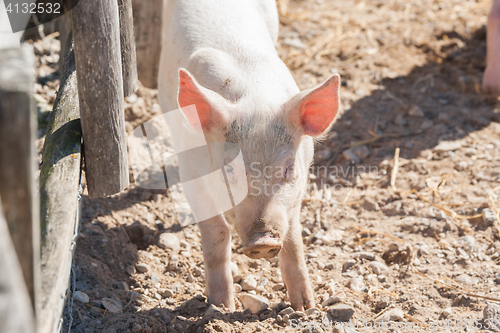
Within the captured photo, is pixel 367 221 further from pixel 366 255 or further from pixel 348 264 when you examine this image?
pixel 348 264

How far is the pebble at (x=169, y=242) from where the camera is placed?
361 centimetres

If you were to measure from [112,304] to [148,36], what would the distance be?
307cm

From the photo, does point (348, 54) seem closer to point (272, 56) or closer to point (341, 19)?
point (341, 19)

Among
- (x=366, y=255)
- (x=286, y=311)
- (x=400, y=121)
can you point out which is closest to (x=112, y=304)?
(x=286, y=311)

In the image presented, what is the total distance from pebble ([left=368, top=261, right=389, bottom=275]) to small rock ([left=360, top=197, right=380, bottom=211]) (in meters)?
0.73

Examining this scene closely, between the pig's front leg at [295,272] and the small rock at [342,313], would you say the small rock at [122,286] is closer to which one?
the pig's front leg at [295,272]

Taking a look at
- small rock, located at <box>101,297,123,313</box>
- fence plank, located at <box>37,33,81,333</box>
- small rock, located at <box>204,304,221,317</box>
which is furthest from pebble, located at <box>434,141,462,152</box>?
fence plank, located at <box>37,33,81,333</box>

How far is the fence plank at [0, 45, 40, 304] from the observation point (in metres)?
1.22

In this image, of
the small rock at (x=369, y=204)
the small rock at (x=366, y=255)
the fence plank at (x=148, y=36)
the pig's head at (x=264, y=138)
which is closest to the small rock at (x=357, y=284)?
the small rock at (x=366, y=255)

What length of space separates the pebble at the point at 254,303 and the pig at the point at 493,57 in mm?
3750

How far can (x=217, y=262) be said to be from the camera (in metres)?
3.02

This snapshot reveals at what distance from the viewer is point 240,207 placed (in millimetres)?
2664

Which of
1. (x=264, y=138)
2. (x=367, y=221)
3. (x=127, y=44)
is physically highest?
(x=127, y=44)

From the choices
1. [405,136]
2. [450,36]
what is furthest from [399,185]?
[450,36]
